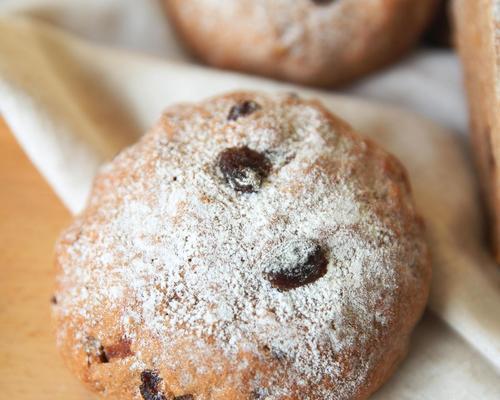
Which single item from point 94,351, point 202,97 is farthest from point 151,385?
point 202,97

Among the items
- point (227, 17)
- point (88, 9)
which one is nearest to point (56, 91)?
point (88, 9)

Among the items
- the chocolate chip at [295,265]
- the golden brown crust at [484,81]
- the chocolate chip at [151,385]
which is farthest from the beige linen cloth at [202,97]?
the chocolate chip at [151,385]

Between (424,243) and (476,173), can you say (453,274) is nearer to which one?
(424,243)

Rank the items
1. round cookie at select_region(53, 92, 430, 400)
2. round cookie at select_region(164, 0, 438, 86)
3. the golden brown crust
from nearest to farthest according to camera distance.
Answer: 1. round cookie at select_region(53, 92, 430, 400)
2. the golden brown crust
3. round cookie at select_region(164, 0, 438, 86)

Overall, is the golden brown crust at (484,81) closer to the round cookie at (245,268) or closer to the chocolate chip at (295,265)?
→ the round cookie at (245,268)

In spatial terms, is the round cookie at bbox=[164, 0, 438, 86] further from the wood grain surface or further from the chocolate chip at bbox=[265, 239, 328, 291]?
the chocolate chip at bbox=[265, 239, 328, 291]

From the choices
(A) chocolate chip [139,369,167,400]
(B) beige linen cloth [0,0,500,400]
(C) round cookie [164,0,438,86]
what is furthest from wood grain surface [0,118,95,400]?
(C) round cookie [164,0,438,86]
